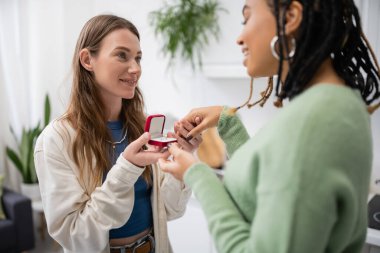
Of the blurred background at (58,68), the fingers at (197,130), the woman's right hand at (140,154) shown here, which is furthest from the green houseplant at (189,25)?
the woman's right hand at (140,154)

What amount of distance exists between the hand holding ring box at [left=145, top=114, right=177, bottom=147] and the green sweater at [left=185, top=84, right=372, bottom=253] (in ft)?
1.53

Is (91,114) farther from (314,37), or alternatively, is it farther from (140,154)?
(314,37)

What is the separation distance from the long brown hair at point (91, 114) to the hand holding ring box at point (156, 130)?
0.68ft

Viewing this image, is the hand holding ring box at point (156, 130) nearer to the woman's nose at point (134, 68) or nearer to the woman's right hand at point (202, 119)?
the woman's right hand at point (202, 119)

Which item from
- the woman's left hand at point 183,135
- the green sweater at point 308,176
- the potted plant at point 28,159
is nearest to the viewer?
the green sweater at point 308,176

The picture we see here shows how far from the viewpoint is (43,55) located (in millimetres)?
3010

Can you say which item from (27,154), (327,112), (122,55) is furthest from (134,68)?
(27,154)

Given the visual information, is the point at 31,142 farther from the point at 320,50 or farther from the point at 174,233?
the point at 320,50

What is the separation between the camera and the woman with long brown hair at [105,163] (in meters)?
1.04

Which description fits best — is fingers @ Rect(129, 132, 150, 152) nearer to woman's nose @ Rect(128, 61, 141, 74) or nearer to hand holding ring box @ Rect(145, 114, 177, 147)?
hand holding ring box @ Rect(145, 114, 177, 147)

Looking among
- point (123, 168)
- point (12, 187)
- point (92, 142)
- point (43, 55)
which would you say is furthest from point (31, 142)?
point (123, 168)

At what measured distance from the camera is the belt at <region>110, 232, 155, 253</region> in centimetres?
116

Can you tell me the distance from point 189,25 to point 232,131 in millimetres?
1631

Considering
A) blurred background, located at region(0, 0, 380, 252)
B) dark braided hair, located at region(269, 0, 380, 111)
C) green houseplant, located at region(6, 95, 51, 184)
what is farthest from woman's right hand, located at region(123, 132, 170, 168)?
green houseplant, located at region(6, 95, 51, 184)
